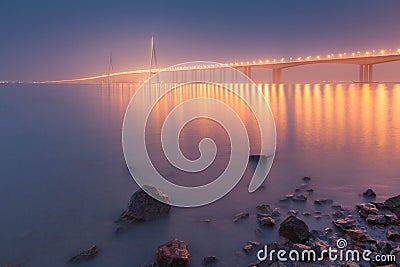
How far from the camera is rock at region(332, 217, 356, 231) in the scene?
132 inches

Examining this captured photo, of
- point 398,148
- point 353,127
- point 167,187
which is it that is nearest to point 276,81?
point 353,127

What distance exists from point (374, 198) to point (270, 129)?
6.98 m

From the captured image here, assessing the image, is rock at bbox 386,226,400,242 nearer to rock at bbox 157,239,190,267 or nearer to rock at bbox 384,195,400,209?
rock at bbox 384,195,400,209

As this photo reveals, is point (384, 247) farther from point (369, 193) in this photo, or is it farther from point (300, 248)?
point (369, 193)

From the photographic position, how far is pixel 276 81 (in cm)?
5997

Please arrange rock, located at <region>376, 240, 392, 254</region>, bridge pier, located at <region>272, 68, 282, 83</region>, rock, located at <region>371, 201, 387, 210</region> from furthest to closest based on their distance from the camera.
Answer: bridge pier, located at <region>272, 68, 282, 83</region>, rock, located at <region>371, 201, 387, 210</region>, rock, located at <region>376, 240, 392, 254</region>

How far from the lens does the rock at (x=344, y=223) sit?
11.0 ft

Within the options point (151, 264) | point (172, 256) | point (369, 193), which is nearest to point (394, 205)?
point (369, 193)

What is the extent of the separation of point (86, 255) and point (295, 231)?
203 centimetres

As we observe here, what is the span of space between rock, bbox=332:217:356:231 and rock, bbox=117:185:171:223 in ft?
6.36

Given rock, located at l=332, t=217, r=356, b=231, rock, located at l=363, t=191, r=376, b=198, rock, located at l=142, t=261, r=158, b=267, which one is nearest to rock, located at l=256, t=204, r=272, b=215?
rock, located at l=332, t=217, r=356, b=231

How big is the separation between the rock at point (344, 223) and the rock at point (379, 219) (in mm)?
167

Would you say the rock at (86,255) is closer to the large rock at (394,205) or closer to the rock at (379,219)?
the rock at (379,219)

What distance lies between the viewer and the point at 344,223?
340 centimetres
